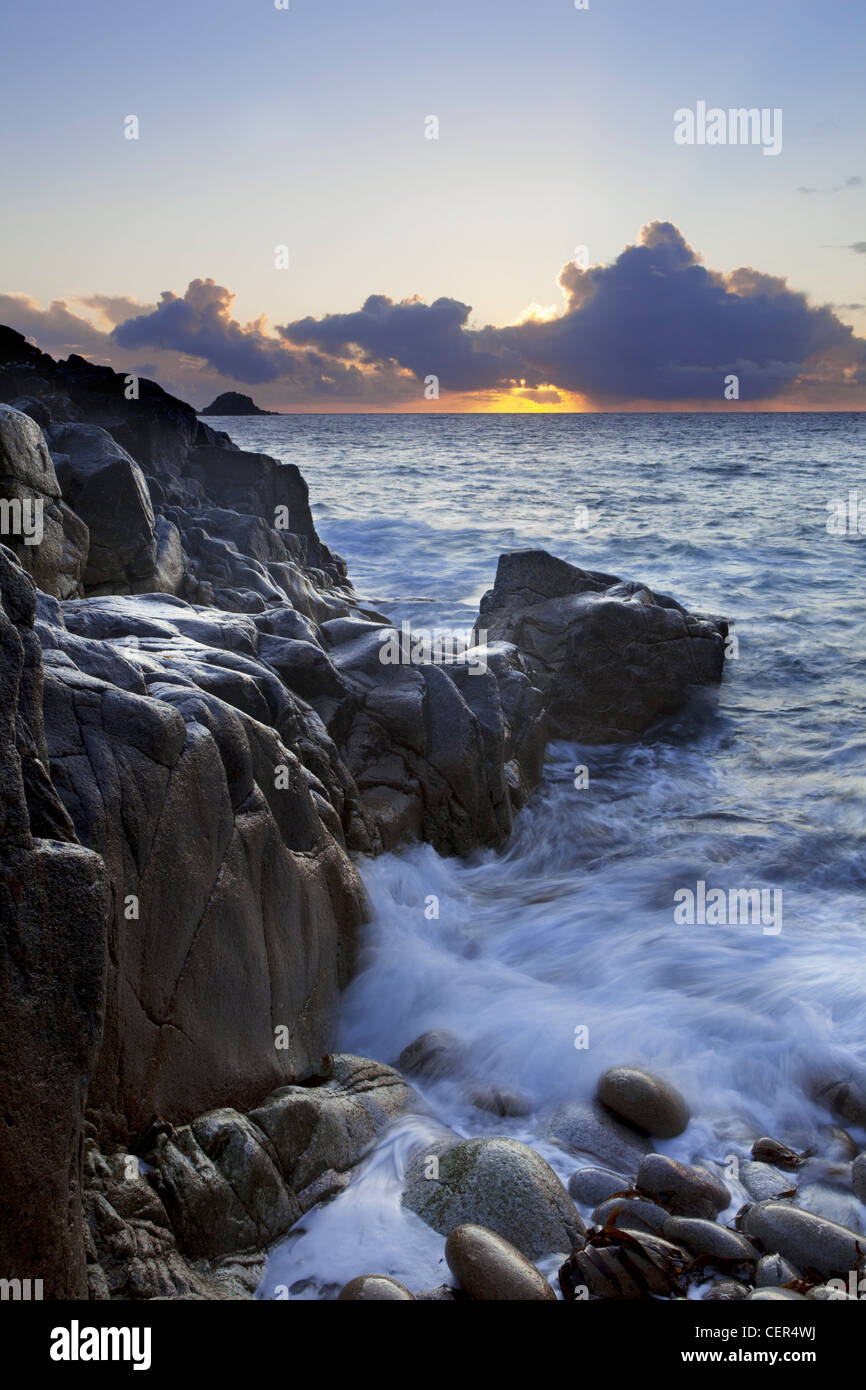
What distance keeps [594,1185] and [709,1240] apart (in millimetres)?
743

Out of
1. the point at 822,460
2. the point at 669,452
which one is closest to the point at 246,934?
the point at 822,460

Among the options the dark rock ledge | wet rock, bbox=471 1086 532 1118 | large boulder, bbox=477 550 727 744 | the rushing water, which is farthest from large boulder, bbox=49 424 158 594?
wet rock, bbox=471 1086 532 1118

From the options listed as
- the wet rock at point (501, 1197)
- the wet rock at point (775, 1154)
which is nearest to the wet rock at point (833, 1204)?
the wet rock at point (775, 1154)

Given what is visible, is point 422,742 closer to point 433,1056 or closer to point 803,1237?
point 433,1056

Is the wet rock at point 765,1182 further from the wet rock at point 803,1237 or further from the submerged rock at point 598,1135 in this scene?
the submerged rock at point 598,1135

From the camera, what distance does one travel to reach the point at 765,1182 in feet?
18.5

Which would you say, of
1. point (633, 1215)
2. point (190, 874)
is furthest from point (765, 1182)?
point (190, 874)

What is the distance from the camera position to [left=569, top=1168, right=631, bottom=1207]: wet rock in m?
5.38

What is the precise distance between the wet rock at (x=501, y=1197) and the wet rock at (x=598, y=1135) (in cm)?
72

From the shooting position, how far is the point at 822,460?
64938mm

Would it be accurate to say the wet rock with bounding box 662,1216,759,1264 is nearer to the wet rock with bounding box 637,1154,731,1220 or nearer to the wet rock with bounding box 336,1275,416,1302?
the wet rock with bounding box 637,1154,731,1220

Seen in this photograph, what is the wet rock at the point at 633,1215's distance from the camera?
200 inches
